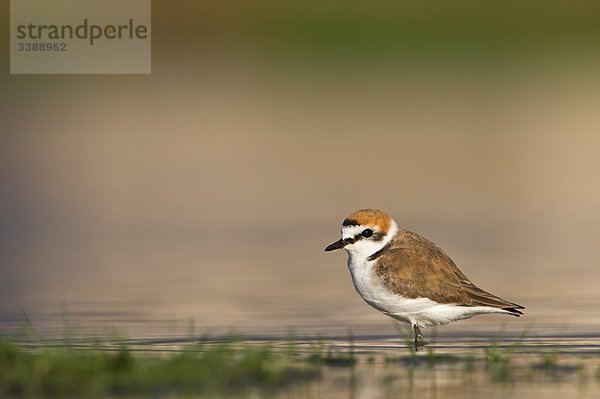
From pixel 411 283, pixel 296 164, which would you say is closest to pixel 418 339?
pixel 411 283

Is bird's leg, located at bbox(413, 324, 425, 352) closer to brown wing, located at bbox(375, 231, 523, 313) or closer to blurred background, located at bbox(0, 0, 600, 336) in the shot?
brown wing, located at bbox(375, 231, 523, 313)

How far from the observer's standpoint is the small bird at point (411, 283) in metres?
11.5

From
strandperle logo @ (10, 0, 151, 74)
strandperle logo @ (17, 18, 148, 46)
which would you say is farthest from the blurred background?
strandperle logo @ (17, 18, 148, 46)

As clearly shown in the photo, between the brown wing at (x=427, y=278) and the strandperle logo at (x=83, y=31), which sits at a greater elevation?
the strandperle logo at (x=83, y=31)

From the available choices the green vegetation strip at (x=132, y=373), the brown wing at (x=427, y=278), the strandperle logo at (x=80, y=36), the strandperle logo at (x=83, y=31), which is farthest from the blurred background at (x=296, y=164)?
the green vegetation strip at (x=132, y=373)

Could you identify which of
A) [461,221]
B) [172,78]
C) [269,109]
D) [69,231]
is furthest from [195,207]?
[172,78]

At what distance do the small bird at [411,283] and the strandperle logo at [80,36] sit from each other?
1874cm

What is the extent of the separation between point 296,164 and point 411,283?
12447 mm

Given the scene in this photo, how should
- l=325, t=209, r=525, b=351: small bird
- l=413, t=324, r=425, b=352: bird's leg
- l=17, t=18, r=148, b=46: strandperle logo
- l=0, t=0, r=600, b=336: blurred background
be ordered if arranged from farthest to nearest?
l=17, t=18, r=148, b=46: strandperle logo, l=0, t=0, r=600, b=336: blurred background, l=325, t=209, r=525, b=351: small bird, l=413, t=324, r=425, b=352: bird's leg

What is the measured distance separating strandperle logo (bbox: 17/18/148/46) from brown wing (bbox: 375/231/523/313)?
19594mm

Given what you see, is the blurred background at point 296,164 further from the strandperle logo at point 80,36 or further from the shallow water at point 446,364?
the shallow water at point 446,364

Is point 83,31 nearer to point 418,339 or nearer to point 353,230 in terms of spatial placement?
point 353,230

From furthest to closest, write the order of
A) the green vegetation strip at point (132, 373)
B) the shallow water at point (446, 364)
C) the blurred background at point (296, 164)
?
the blurred background at point (296, 164), the shallow water at point (446, 364), the green vegetation strip at point (132, 373)

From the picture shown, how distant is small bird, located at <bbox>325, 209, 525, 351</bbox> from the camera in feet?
37.7
